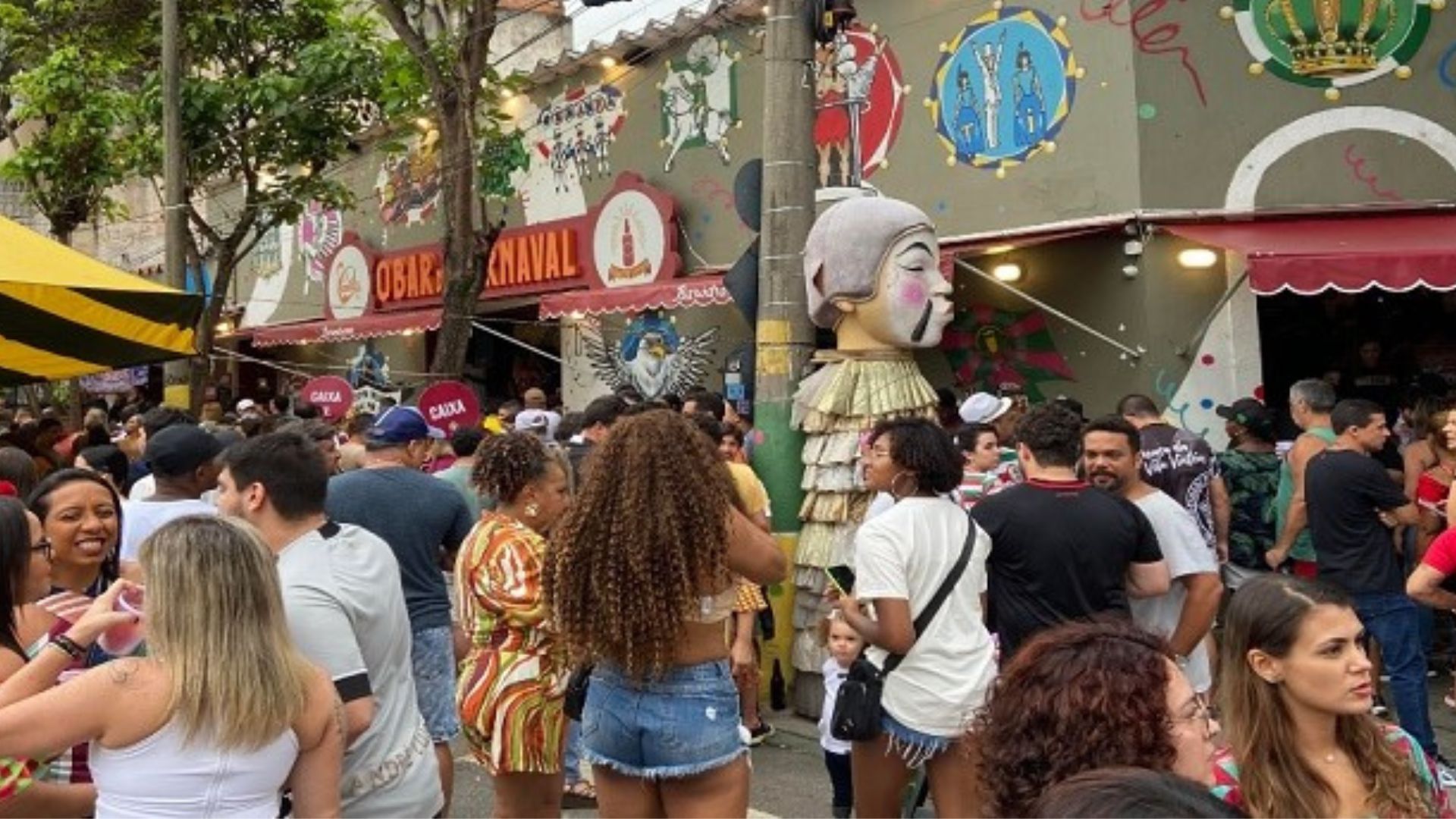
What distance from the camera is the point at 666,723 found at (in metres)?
4.12

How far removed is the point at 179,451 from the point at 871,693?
2732 mm

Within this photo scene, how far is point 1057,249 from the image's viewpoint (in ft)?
37.0

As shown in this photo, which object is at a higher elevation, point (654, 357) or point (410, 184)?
point (410, 184)

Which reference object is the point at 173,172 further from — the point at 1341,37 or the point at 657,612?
the point at 657,612

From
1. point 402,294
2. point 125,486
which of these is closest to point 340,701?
Result: point 125,486

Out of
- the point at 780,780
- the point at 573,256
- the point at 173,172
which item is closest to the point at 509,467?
the point at 780,780

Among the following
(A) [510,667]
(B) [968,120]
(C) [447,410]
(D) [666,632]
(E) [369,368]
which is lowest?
(A) [510,667]

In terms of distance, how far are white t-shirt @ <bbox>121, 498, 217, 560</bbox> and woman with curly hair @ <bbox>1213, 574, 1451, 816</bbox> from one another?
12.1ft

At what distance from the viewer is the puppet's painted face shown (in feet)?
25.4

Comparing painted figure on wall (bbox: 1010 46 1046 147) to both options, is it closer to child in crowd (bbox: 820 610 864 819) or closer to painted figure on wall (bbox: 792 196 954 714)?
painted figure on wall (bbox: 792 196 954 714)

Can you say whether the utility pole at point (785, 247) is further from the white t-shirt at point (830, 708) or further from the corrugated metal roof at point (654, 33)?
the corrugated metal roof at point (654, 33)

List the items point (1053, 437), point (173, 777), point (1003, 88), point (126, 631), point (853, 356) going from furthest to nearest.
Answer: point (1003, 88) → point (853, 356) → point (1053, 437) → point (126, 631) → point (173, 777)

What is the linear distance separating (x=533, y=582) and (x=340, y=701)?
55.5 inches

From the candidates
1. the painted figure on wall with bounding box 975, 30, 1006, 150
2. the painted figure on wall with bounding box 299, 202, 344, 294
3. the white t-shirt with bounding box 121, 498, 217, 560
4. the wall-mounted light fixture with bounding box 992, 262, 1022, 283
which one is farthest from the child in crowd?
the painted figure on wall with bounding box 299, 202, 344, 294
